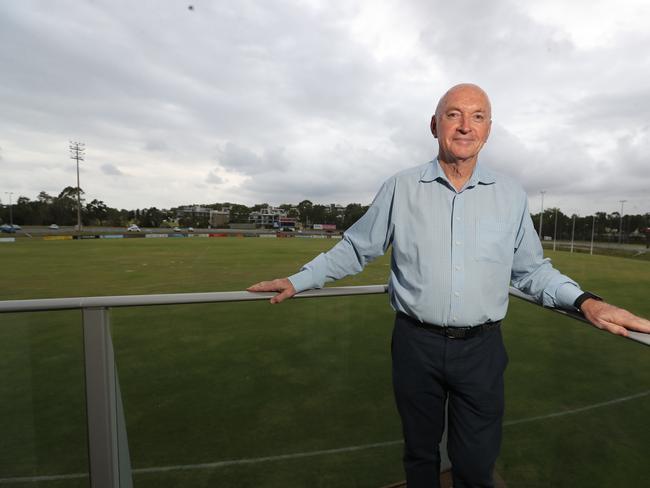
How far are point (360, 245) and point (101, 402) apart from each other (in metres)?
1.14

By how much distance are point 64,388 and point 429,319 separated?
1423 millimetres

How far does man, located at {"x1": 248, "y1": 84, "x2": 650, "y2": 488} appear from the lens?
1.45 m

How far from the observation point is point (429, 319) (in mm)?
1453

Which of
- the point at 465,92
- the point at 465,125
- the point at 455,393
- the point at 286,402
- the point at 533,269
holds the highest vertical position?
the point at 465,92

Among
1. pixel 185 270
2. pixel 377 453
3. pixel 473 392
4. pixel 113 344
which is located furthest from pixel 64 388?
pixel 185 270

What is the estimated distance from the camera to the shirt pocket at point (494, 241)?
57.6 inches

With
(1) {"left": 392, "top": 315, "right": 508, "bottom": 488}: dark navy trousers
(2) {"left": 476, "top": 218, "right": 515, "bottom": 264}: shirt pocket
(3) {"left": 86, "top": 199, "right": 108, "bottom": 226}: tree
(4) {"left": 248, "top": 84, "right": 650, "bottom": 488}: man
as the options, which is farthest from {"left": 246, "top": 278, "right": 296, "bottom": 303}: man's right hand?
(3) {"left": 86, "top": 199, "right": 108, "bottom": 226}: tree

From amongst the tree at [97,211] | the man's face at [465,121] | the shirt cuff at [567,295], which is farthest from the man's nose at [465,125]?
the tree at [97,211]

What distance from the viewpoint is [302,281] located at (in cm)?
152

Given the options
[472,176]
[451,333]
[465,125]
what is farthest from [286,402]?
[465,125]

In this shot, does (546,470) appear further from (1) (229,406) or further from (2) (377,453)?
(1) (229,406)

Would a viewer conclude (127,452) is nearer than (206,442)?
Yes

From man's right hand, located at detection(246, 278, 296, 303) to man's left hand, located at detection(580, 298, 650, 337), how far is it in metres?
1.04

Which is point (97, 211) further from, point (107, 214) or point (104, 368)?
point (104, 368)
